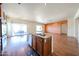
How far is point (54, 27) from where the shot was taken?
1897 millimetres

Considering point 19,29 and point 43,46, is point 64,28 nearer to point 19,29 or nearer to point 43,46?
point 43,46

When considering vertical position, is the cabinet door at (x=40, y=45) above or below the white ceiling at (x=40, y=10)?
below

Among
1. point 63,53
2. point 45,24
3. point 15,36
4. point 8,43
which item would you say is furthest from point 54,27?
point 8,43

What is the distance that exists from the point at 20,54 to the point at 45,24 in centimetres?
75

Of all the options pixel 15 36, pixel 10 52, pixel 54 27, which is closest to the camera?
pixel 10 52

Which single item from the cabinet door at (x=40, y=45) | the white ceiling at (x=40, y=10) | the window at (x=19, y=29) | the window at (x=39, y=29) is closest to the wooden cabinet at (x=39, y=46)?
the cabinet door at (x=40, y=45)

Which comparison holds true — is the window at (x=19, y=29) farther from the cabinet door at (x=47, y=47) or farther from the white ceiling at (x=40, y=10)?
the cabinet door at (x=47, y=47)

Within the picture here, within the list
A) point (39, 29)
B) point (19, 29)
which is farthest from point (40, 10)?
point (19, 29)

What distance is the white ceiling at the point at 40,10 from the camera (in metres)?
1.65

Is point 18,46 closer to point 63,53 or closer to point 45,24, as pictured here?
point 45,24

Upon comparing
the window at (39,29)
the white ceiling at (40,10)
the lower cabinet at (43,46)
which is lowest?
the lower cabinet at (43,46)

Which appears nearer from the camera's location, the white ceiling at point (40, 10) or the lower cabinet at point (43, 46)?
the white ceiling at point (40, 10)

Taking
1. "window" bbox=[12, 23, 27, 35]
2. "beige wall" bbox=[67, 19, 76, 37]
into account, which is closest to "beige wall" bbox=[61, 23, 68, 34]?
"beige wall" bbox=[67, 19, 76, 37]

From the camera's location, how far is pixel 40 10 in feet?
5.67
